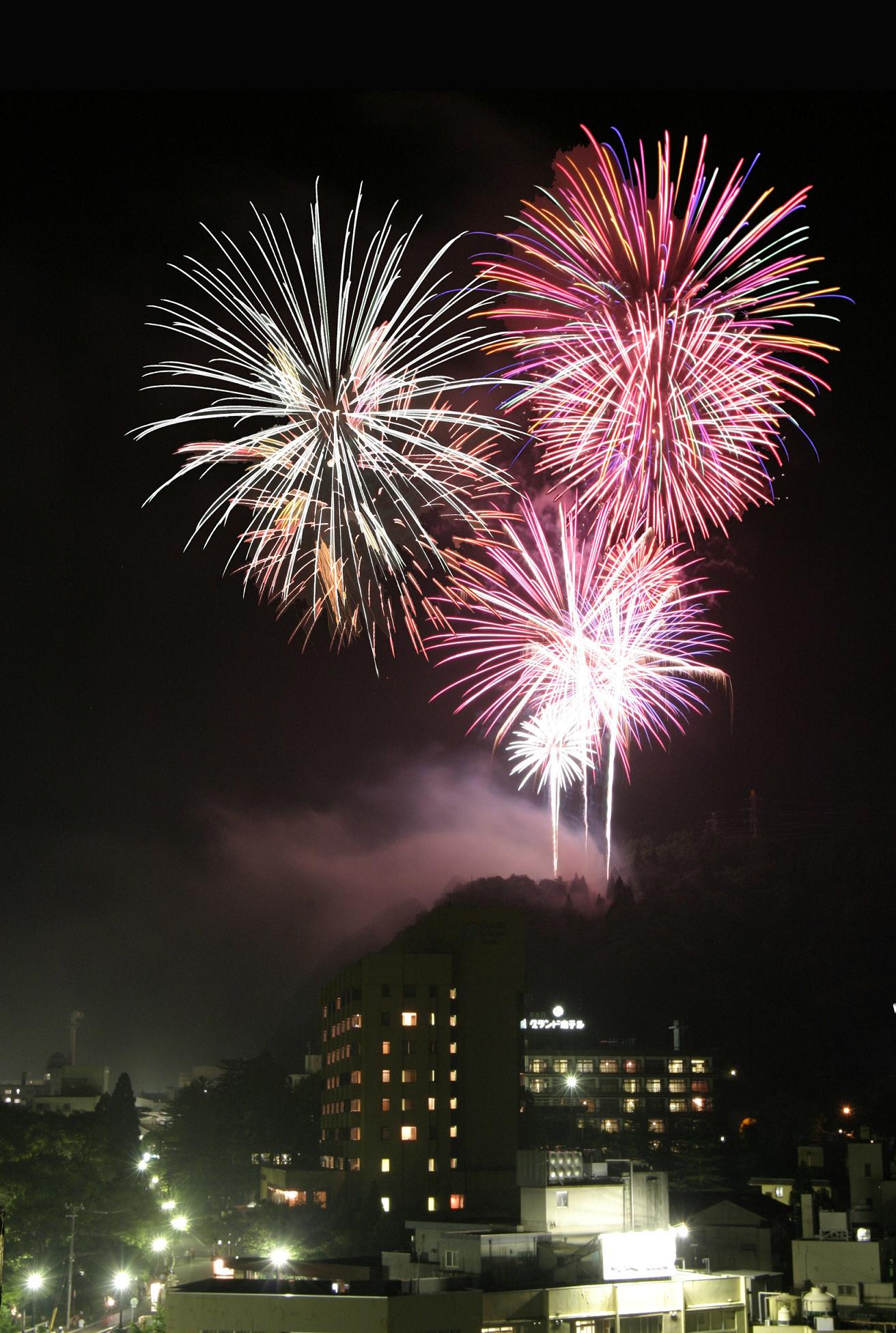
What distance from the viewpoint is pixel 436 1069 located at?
4756cm

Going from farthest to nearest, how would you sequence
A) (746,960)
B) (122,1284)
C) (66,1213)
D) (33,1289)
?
(746,960)
(122,1284)
(66,1213)
(33,1289)

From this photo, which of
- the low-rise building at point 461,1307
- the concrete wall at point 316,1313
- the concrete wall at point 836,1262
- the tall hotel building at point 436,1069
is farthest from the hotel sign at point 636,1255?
the tall hotel building at point 436,1069

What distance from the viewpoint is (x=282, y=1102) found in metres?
60.2

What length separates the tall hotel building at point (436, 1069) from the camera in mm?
45625

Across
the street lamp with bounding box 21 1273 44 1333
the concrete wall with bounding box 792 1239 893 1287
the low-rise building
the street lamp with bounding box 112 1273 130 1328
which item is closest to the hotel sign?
the low-rise building

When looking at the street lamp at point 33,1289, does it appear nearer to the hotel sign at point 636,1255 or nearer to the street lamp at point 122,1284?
the street lamp at point 122,1284

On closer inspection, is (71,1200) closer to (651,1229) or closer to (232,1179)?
(232,1179)

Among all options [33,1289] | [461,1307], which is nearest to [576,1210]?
[461,1307]

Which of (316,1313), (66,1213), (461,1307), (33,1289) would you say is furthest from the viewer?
(66,1213)

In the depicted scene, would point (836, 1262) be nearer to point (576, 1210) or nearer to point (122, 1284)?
point (576, 1210)

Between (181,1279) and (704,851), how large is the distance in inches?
2350

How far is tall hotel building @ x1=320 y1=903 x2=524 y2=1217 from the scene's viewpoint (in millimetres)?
45625

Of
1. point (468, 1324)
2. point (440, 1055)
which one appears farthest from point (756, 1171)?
point (468, 1324)

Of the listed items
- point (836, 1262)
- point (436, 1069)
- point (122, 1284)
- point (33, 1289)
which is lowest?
point (122, 1284)
